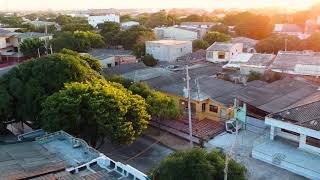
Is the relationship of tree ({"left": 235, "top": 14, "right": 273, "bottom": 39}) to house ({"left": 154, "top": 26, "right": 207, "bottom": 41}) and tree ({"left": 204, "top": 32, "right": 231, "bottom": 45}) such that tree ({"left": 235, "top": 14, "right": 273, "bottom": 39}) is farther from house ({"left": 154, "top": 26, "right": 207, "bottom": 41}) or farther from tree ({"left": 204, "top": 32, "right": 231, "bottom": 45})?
tree ({"left": 204, "top": 32, "right": 231, "bottom": 45})

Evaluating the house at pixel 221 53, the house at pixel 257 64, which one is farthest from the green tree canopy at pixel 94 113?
the house at pixel 221 53

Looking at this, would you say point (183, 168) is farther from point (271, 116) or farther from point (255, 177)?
point (271, 116)

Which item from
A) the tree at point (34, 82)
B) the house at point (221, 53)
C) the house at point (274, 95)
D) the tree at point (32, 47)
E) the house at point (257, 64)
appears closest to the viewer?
the tree at point (34, 82)

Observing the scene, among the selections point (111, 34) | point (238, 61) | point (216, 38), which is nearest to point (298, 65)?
point (238, 61)

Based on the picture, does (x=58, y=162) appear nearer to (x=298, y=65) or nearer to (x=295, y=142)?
(x=295, y=142)

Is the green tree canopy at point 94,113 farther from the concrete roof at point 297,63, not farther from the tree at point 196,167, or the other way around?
the concrete roof at point 297,63

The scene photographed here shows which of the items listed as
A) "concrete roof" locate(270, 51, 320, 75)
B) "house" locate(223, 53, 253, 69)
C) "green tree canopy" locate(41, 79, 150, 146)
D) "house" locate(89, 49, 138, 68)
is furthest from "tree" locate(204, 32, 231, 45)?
"green tree canopy" locate(41, 79, 150, 146)

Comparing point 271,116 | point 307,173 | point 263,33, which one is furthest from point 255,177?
point 263,33

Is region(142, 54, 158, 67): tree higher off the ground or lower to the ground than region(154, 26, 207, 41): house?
lower
